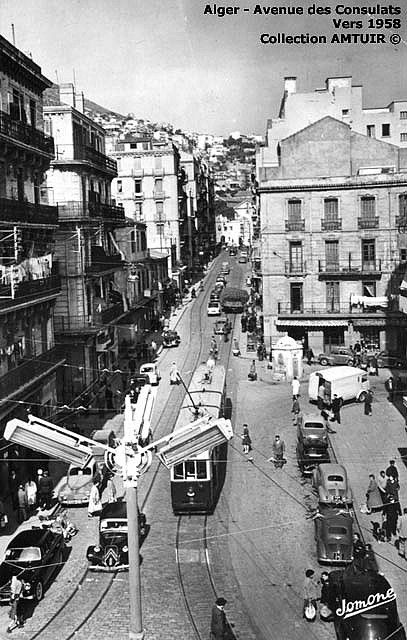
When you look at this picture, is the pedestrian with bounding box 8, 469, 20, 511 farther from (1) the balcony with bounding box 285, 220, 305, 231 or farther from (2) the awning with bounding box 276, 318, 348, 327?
(1) the balcony with bounding box 285, 220, 305, 231

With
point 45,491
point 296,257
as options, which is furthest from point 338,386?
point 45,491

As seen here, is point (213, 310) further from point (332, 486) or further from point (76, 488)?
point (332, 486)

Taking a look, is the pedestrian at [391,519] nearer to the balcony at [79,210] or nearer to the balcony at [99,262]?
the balcony at [99,262]

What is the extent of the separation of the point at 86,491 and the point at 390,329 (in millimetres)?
35583

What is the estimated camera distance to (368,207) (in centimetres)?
5809

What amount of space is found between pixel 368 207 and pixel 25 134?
32084 mm

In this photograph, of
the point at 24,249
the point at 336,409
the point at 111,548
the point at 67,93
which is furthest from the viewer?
the point at 67,93

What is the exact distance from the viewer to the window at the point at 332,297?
193 ft

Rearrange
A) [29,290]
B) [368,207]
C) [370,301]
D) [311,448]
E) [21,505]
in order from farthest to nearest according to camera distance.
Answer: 1. [368,207]
2. [370,301]
3. [29,290]
4. [311,448]
5. [21,505]

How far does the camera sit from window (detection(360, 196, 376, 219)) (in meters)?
58.1

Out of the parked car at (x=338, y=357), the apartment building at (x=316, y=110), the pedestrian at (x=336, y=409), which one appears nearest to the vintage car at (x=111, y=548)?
the pedestrian at (x=336, y=409)

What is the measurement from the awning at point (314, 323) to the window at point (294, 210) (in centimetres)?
796

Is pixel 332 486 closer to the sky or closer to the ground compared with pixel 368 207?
closer to the ground

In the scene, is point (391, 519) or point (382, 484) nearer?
point (391, 519)
